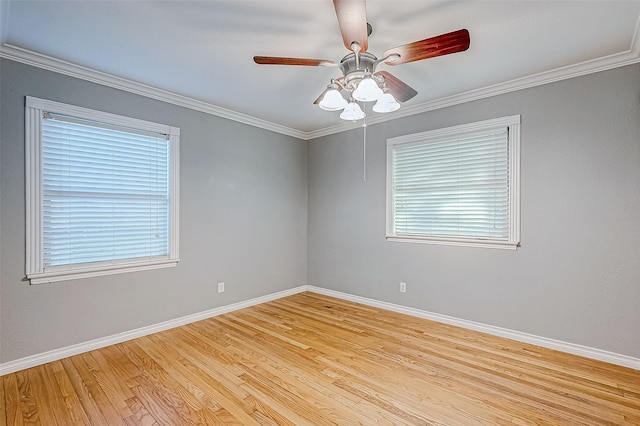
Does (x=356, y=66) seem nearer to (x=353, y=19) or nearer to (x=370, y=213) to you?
(x=353, y=19)

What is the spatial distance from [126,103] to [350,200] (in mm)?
2867

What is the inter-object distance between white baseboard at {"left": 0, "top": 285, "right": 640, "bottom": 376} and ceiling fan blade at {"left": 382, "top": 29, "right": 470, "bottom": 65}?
2746 millimetres

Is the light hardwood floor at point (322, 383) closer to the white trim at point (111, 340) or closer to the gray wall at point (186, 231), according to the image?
the white trim at point (111, 340)

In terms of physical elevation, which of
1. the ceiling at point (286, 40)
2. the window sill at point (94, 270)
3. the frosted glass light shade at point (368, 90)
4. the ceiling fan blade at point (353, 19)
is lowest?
the window sill at point (94, 270)

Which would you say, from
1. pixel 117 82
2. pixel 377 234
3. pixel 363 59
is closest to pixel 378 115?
pixel 377 234

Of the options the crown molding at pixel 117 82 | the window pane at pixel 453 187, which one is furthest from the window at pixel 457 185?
the crown molding at pixel 117 82

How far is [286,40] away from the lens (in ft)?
7.50

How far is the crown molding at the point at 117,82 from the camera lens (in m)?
2.42

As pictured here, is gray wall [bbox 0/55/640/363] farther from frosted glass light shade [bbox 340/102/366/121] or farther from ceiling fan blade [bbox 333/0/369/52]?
ceiling fan blade [bbox 333/0/369/52]

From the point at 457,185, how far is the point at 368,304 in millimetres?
1927

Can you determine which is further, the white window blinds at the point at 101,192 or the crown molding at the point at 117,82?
the white window blinds at the point at 101,192

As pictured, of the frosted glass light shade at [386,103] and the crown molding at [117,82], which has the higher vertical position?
the crown molding at [117,82]

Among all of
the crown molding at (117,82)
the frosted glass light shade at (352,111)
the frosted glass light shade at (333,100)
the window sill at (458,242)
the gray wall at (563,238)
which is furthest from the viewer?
the window sill at (458,242)

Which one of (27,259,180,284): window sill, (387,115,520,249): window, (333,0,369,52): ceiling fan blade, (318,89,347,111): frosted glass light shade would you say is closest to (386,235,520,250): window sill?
(387,115,520,249): window
